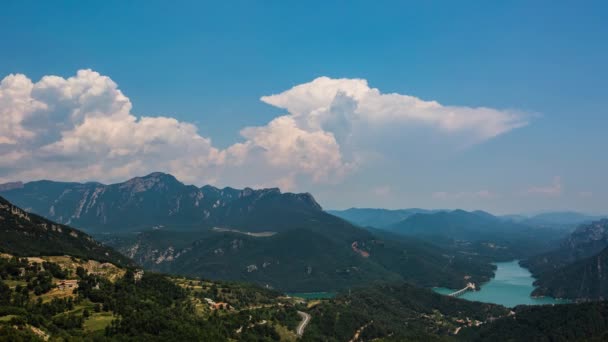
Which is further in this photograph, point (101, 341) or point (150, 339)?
point (150, 339)

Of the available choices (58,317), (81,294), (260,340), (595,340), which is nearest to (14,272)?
(81,294)

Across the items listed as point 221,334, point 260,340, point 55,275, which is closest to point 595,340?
point 260,340

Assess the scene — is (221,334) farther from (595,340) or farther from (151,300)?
(595,340)

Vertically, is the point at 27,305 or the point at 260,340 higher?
the point at 27,305

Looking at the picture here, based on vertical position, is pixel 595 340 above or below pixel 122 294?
below

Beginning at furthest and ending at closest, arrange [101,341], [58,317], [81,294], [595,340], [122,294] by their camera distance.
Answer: [595,340] < [122,294] < [81,294] < [58,317] < [101,341]

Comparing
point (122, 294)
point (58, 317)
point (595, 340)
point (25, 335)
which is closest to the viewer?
point (25, 335)

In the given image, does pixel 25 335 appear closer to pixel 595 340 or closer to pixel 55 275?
pixel 55 275

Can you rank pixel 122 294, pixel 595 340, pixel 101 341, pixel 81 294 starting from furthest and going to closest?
pixel 595 340 → pixel 122 294 → pixel 81 294 → pixel 101 341

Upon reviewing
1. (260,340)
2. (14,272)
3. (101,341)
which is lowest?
(260,340)
